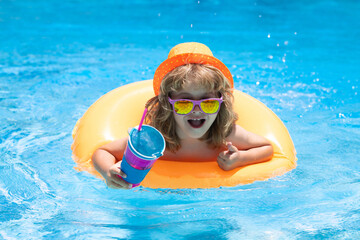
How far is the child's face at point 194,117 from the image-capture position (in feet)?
9.30

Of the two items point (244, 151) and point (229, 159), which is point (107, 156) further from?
point (244, 151)

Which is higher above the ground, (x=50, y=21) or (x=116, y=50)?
(x=50, y=21)

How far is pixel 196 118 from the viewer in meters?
2.84

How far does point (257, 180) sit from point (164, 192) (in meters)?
0.57

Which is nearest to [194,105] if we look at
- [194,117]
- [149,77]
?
[194,117]

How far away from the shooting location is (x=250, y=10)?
28.9ft

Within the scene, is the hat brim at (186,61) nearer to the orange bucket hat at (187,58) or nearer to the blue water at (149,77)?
the orange bucket hat at (187,58)

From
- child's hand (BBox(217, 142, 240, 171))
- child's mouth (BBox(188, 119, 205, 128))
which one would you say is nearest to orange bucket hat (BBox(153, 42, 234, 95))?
child's mouth (BBox(188, 119, 205, 128))

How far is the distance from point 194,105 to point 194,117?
0.31ft

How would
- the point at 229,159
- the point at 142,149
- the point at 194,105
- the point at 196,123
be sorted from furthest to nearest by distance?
the point at 229,159
the point at 196,123
the point at 194,105
the point at 142,149

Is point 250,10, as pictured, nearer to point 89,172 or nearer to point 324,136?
point 324,136

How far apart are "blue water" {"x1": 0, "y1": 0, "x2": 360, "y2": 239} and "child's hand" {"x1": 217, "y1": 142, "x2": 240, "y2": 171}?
0.15 metres

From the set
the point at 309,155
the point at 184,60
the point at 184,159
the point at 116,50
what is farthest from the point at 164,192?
the point at 116,50

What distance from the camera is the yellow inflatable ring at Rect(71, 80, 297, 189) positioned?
3.00 metres
